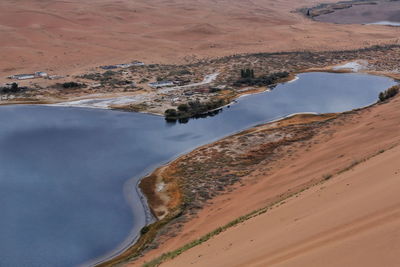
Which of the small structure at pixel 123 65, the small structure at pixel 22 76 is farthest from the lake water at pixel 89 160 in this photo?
the small structure at pixel 123 65

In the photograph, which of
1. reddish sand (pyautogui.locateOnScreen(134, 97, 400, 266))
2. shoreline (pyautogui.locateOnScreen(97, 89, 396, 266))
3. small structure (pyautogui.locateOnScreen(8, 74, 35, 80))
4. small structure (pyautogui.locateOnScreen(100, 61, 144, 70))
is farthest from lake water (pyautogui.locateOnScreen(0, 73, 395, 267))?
small structure (pyautogui.locateOnScreen(100, 61, 144, 70))

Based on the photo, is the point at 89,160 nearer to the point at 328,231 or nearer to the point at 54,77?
the point at 328,231

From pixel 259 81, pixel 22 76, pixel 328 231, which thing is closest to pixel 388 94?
pixel 259 81

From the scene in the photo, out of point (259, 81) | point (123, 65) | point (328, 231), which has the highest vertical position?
point (328, 231)

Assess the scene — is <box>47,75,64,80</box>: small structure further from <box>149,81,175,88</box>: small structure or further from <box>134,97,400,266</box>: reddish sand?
<box>134,97,400,266</box>: reddish sand

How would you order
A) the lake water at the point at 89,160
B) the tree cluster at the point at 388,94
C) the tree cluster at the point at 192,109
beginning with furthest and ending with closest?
the tree cluster at the point at 388,94
the tree cluster at the point at 192,109
the lake water at the point at 89,160

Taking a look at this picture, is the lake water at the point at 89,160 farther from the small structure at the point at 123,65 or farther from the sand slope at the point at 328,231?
the small structure at the point at 123,65

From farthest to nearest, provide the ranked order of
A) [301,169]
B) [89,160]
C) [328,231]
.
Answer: [89,160] → [301,169] → [328,231]
